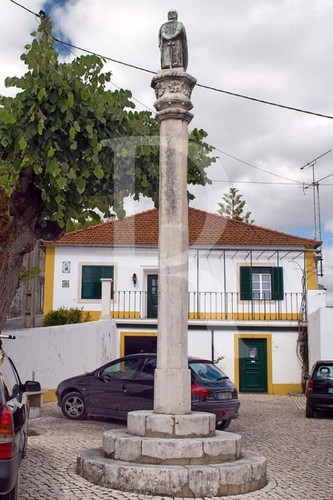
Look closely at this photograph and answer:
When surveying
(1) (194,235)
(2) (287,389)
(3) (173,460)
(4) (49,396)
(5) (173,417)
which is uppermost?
(1) (194,235)

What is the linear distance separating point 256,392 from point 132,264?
6.90 m

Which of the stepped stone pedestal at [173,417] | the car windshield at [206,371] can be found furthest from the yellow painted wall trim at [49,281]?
the stepped stone pedestal at [173,417]

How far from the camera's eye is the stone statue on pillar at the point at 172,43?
8.64 metres

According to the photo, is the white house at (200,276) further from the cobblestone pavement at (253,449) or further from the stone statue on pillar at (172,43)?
the stone statue on pillar at (172,43)

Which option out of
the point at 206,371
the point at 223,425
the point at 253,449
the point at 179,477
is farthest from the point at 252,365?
the point at 179,477

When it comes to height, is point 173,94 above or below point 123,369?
above

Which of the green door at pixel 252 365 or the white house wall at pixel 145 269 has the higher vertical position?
the white house wall at pixel 145 269

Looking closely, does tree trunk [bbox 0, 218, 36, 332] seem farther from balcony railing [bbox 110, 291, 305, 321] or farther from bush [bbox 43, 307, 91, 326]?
balcony railing [bbox 110, 291, 305, 321]

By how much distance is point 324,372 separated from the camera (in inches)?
597

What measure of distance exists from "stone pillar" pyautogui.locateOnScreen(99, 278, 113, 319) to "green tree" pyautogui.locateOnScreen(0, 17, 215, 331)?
1094cm

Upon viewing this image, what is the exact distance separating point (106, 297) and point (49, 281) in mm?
2746

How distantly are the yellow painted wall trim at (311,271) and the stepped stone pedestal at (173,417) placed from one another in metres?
16.3

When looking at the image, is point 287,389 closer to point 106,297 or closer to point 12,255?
point 106,297

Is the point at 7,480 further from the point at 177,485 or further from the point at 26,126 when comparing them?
the point at 26,126
